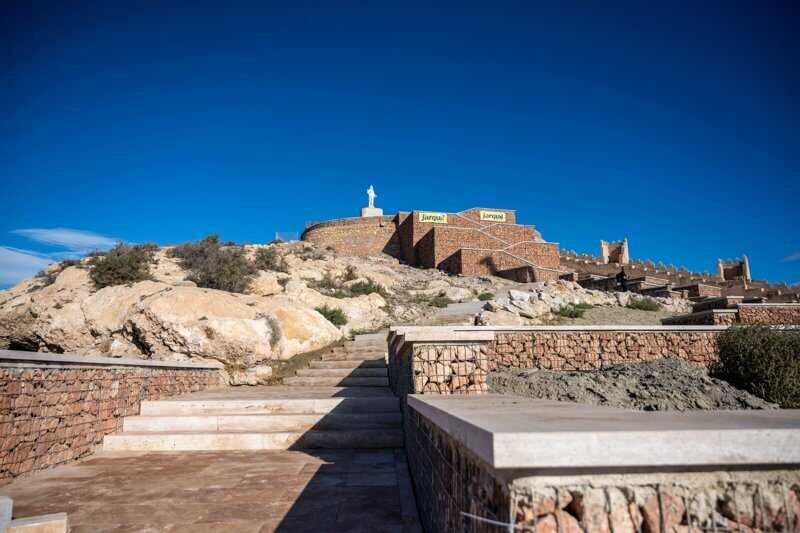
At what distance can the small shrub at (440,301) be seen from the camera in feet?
61.3

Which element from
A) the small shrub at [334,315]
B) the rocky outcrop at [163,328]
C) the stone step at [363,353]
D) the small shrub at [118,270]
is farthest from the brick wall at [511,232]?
the rocky outcrop at [163,328]

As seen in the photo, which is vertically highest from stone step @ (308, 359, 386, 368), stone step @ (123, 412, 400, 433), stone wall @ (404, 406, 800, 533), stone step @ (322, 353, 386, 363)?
stone wall @ (404, 406, 800, 533)

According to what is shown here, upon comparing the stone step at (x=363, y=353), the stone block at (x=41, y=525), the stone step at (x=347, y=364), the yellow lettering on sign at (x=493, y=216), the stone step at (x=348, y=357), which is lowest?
the stone block at (x=41, y=525)

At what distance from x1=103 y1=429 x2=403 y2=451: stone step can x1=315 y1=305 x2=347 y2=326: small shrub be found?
7181 millimetres

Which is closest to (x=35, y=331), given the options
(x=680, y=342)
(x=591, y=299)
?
(x=680, y=342)

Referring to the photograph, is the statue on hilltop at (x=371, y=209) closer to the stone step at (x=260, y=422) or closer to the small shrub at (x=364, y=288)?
the small shrub at (x=364, y=288)

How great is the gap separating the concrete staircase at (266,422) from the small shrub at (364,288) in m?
9.99

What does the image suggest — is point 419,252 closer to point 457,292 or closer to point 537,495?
point 457,292

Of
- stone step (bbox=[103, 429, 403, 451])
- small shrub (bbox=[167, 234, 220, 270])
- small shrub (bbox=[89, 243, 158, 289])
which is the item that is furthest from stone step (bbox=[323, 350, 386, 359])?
small shrub (bbox=[167, 234, 220, 270])

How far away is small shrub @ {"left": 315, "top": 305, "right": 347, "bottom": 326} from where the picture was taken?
1347 cm

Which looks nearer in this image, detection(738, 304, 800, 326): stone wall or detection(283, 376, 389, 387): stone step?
detection(283, 376, 389, 387): stone step

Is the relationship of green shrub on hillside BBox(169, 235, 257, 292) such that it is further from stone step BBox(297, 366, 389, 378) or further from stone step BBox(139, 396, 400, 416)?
stone step BBox(139, 396, 400, 416)

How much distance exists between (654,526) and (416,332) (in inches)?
118

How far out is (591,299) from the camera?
19.7 meters
